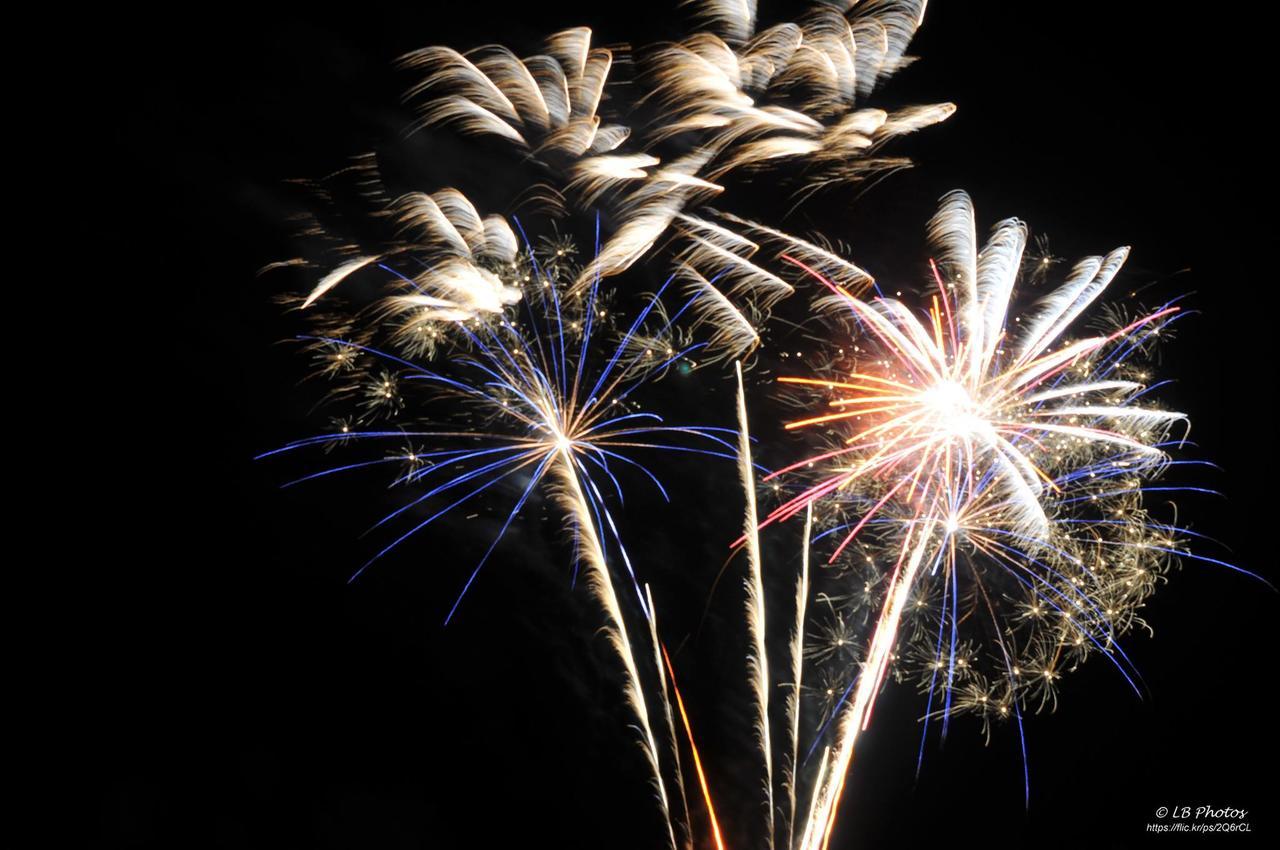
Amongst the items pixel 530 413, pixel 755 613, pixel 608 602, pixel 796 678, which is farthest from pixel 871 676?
pixel 530 413

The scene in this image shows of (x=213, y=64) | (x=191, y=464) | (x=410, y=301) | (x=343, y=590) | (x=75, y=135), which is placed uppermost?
(x=213, y=64)

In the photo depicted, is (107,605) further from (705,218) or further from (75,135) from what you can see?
(705,218)

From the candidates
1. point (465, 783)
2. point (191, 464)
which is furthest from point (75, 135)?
point (465, 783)

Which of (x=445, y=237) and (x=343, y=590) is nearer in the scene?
(x=445, y=237)

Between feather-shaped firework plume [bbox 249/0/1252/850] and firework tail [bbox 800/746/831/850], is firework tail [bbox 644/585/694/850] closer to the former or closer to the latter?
feather-shaped firework plume [bbox 249/0/1252/850]

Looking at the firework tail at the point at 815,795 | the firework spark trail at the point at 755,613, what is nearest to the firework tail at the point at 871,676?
the firework tail at the point at 815,795

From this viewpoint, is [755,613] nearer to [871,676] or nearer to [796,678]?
[796,678]

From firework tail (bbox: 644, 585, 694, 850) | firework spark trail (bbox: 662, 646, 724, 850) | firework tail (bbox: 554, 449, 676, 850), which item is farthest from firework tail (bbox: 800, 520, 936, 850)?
firework tail (bbox: 554, 449, 676, 850)
